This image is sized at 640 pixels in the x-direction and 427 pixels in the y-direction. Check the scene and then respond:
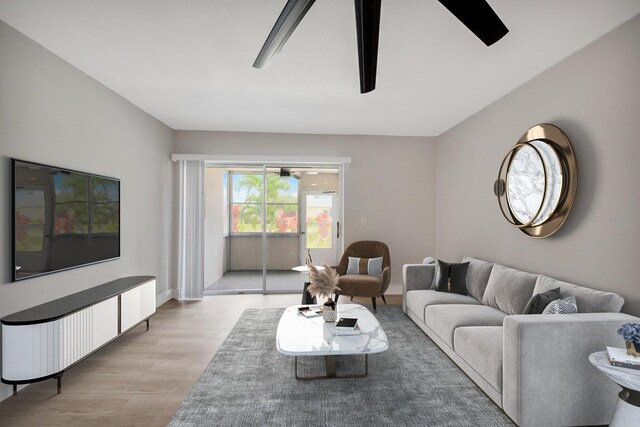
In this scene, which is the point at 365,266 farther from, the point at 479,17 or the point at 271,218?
the point at 479,17

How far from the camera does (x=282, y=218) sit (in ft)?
18.8

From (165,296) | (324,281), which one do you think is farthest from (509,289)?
(165,296)

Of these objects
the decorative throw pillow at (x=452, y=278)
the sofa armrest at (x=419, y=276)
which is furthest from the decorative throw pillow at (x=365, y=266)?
the decorative throw pillow at (x=452, y=278)

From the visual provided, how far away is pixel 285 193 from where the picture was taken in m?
5.70

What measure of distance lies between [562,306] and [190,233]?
15.4 feet

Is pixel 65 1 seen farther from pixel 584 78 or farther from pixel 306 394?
pixel 584 78

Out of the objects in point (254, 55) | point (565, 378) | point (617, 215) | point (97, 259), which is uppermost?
point (254, 55)

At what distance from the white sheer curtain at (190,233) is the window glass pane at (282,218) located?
1.12 meters

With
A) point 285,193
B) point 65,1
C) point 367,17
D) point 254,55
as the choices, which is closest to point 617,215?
point 367,17

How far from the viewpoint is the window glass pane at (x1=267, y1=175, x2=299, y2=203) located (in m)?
5.64

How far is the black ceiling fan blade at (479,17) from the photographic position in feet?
4.87

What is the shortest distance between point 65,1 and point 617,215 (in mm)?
3891

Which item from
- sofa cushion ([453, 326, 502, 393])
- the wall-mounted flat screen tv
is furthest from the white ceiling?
sofa cushion ([453, 326, 502, 393])

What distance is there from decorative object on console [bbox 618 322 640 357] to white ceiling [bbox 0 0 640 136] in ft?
6.15
